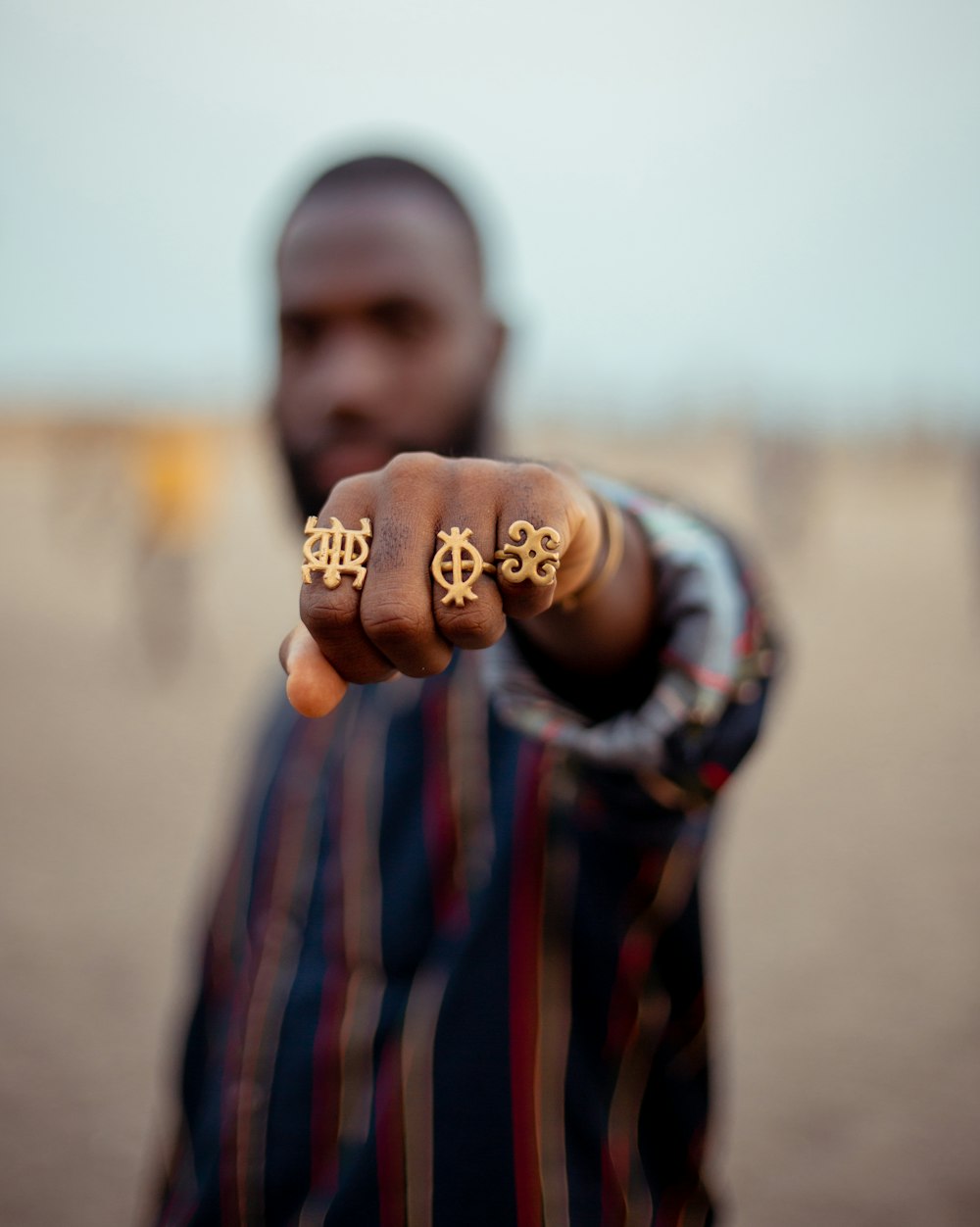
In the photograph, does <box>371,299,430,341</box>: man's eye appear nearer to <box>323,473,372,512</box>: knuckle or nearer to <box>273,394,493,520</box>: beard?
<box>273,394,493,520</box>: beard

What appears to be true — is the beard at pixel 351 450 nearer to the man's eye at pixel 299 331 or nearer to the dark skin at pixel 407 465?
the dark skin at pixel 407 465

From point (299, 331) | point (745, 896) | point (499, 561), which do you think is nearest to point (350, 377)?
point (299, 331)

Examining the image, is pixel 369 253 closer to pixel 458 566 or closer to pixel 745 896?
pixel 458 566

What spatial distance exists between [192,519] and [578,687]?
8240mm

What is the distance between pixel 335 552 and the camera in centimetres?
67

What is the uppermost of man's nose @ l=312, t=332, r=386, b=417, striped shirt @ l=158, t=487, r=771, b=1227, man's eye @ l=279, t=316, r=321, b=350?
man's eye @ l=279, t=316, r=321, b=350

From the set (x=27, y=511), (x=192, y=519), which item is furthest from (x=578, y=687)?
(x=27, y=511)

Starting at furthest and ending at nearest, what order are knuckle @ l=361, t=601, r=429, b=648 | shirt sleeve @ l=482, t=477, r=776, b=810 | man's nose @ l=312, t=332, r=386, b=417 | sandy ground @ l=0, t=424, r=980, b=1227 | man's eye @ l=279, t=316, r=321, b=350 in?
sandy ground @ l=0, t=424, r=980, b=1227 < man's eye @ l=279, t=316, r=321, b=350 < man's nose @ l=312, t=332, r=386, b=417 < shirt sleeve @ l=482, t=477, r=776, b=810 < knuckle @ l=361, t=601, r=429, b=648

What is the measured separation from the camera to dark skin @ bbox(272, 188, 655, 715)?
67 cm

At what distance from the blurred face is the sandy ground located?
16.1 inches

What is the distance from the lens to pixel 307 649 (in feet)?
2.28

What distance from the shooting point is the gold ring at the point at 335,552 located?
2.20ft

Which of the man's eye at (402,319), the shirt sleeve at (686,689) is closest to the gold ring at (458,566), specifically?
the shirt sleeve at (686,689)

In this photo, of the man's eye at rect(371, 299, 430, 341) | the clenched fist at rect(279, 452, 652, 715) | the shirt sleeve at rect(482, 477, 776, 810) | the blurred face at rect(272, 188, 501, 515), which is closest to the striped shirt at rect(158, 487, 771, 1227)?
the shirt sleeve at rect(482, 477, 776, 810)
